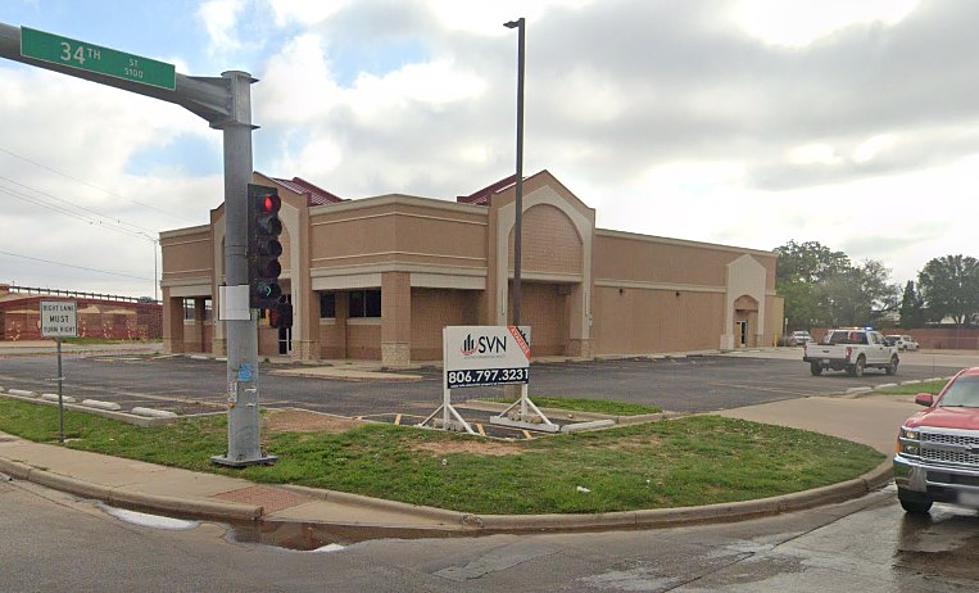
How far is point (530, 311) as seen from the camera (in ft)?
131

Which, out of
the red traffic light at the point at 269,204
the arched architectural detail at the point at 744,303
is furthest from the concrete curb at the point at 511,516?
the arched architectural detail at the point at 744,303

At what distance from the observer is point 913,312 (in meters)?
87.9

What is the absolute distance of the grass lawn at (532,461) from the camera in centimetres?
911

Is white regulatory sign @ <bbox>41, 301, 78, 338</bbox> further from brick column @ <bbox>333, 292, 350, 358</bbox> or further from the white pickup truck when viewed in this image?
the white pickup truck

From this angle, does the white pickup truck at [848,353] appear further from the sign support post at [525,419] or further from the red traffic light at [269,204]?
the red traffic light at [269,204]

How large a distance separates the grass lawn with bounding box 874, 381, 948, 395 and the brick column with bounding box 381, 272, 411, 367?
17.6 metres

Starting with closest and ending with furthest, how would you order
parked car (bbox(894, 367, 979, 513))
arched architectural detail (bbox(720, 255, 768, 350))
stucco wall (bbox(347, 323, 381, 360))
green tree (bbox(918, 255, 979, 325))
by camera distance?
parked car (bbox(894, 367, 979, 513))
stucco wall (bbox(347, 323, 381, 360))
arched architectural detail (bbox(720, 255, 768, 350))
green tree (bbox(918, 255, 979, 325))

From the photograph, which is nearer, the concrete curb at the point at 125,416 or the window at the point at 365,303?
the concrete curb at the point at 125,416

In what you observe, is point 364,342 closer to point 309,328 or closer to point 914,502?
point 309,328

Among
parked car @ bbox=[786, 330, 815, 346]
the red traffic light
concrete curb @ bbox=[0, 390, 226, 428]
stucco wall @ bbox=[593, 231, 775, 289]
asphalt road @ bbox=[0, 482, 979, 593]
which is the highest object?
stucco wall @ bbox=[593, 231, 775, 289]

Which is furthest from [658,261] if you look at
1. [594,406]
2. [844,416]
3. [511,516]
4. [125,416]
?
[511,516]

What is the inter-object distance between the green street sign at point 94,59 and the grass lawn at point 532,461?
17.1 ft

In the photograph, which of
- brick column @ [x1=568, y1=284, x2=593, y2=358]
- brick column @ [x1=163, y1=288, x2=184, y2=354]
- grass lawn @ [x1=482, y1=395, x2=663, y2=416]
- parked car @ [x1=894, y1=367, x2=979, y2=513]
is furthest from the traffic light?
brick column @ [x1=163, y1=288, x2=184, y2=354]

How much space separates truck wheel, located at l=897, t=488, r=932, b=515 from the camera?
27.4ft
